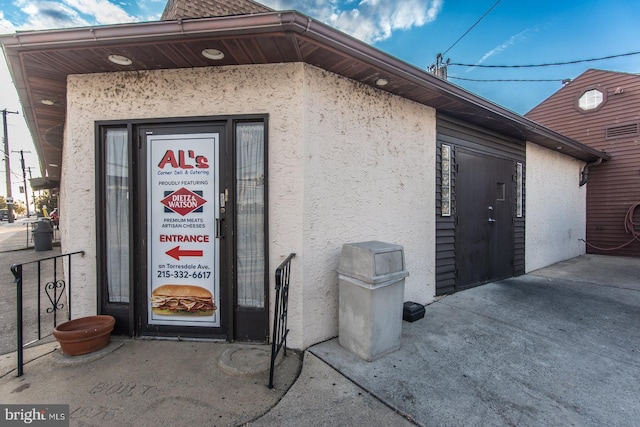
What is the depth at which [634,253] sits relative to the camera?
7.58 metres

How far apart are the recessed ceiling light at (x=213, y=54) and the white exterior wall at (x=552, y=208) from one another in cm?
609

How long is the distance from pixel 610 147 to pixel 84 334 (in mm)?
12117

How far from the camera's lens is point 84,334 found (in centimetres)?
245

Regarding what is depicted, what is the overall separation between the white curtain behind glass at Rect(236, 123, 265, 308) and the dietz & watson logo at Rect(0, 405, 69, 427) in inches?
54.5

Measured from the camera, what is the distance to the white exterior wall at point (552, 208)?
5.86 meters

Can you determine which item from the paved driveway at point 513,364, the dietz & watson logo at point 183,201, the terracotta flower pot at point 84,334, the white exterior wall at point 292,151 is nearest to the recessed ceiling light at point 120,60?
the white exterior wall at point 292,151

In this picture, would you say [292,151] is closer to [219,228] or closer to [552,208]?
[219,228]

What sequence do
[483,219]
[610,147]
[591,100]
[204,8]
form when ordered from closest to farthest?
1. [204,8]
2. [483,219]
3. [610,147]
4. [591,100]

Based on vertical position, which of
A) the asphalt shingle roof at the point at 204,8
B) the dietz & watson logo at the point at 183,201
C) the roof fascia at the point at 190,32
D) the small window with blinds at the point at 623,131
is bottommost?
the dietz & watson logo at the point at 183,201

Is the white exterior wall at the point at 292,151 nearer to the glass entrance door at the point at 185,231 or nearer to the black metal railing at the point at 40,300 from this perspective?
the black metal railing at the point at 40,300

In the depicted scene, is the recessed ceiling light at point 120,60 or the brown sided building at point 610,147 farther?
the brown sided building at point 610,147

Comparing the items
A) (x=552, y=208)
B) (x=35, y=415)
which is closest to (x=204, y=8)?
(x=35, y=415)

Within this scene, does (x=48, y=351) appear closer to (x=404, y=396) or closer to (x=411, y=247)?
(x=404, y=396)

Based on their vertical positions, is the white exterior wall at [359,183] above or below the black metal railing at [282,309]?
above
